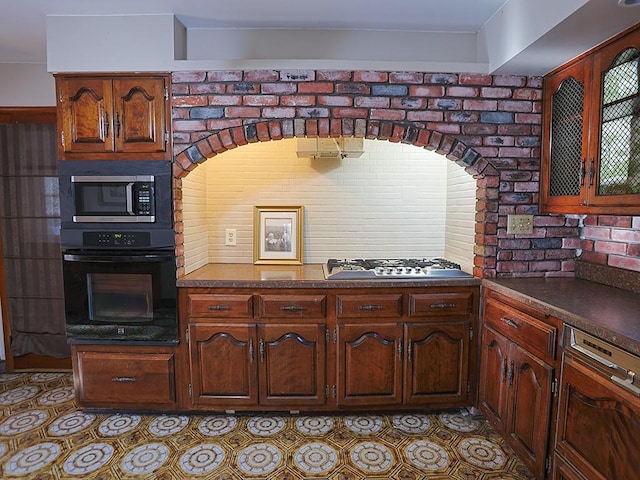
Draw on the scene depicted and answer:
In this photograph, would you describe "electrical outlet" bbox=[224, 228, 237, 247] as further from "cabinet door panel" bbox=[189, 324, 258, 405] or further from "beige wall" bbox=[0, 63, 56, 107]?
"beige wall" bbox=[0, 63, 56, 107]

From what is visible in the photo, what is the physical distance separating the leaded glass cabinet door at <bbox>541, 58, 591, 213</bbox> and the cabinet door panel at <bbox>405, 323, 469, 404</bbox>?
0.97 m

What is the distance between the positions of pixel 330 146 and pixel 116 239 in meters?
1.51

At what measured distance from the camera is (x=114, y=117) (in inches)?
85.9

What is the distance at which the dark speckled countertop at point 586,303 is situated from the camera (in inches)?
53.2

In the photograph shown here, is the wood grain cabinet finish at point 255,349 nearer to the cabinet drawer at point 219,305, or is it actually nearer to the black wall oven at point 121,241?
the cabinet drawer at point 219,305

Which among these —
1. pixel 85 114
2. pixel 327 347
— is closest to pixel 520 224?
pixel 327 347

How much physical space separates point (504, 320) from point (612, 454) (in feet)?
2.55

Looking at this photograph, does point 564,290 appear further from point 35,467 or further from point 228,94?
point 35,467

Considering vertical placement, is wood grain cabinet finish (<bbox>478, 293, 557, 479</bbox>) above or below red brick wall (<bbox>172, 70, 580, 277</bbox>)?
below

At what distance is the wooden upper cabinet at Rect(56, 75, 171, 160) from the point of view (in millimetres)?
2172

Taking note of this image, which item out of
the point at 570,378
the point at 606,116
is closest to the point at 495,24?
the point at 606,116

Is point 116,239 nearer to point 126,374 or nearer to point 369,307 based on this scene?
point 126,374

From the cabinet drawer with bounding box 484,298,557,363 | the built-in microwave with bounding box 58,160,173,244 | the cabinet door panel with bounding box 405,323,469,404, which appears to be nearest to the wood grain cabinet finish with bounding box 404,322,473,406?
the cabinet door panel with bounding box 405,323,469,404

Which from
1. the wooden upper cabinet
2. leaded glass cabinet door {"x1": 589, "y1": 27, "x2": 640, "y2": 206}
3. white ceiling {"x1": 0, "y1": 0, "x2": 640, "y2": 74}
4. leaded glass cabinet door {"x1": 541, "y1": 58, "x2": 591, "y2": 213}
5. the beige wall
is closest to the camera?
leaded glass cabinet door {"x1": 589, "y1": 27, "x2": 640, "y2": 206}
